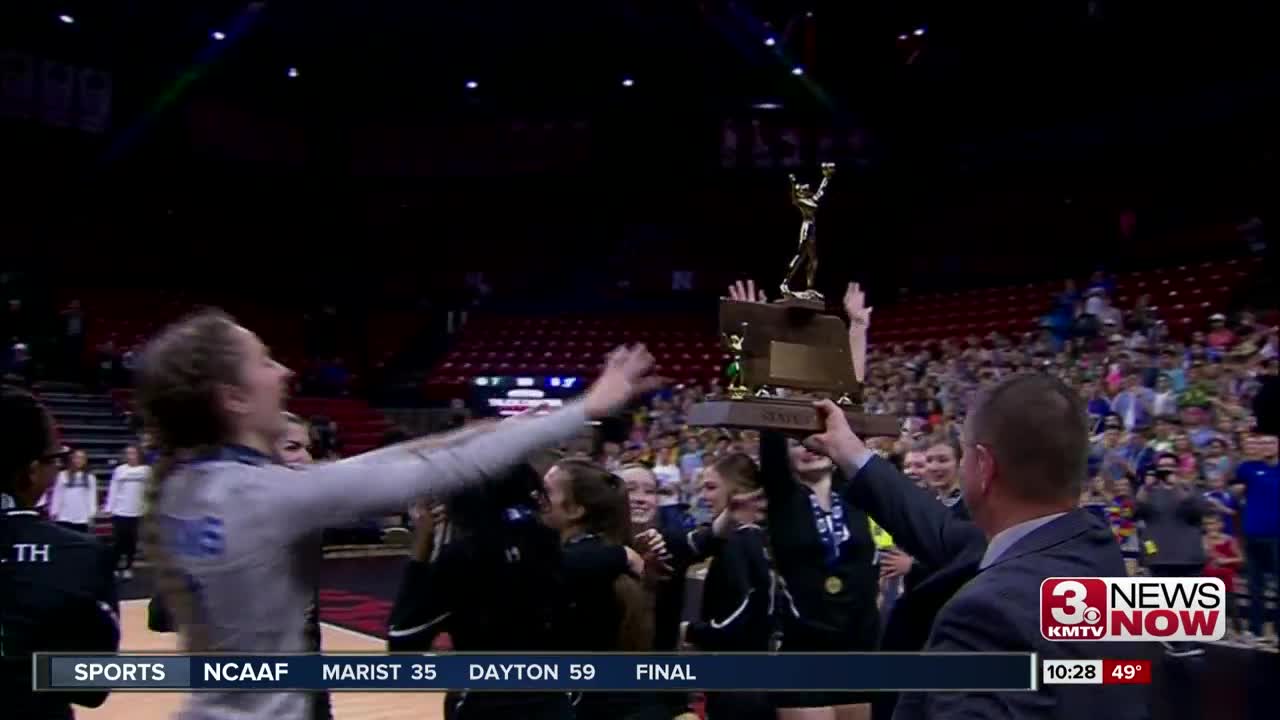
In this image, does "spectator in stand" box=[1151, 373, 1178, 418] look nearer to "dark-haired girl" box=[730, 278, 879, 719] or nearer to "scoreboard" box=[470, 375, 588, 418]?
"dark-haired girl" box=[730, 278, 879, 719]

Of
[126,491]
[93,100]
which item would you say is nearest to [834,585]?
[126,491]

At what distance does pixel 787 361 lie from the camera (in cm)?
320

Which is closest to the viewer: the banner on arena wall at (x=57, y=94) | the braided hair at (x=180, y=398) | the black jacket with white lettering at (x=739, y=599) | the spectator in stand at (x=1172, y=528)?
the braided hair at (x=180, y=398)

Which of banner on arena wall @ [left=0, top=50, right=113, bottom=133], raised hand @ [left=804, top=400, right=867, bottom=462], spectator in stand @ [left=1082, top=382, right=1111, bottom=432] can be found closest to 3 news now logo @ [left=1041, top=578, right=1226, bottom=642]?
A: raised hand @ [left=804, top=400, right=867, bottom=462]

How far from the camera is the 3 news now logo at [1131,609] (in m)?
1.72

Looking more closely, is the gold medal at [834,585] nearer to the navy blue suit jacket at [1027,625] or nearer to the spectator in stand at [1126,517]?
the navy blue suit jacket at [1027,625]

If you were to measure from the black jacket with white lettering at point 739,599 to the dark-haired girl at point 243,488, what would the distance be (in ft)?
8.93

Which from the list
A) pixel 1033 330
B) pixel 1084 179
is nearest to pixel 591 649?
pixel 1033 330

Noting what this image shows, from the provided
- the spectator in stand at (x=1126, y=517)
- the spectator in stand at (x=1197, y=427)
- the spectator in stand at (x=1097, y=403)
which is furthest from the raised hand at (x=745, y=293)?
the spectator in stand at (x=1097, y=403)

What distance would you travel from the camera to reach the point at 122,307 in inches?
807

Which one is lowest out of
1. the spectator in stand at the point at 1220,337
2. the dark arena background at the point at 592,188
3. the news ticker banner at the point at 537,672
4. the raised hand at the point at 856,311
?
the news ticker banner at the point at 537,672

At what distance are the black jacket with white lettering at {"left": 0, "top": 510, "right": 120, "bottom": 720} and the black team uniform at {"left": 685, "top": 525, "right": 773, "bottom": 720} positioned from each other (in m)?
2.31

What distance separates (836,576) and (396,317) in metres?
20.1

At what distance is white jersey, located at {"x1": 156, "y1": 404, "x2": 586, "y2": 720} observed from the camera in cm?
162
